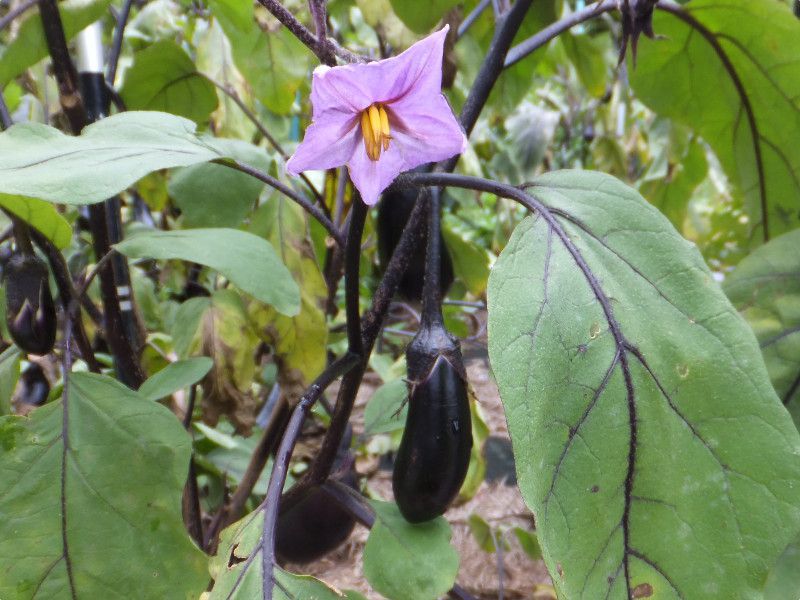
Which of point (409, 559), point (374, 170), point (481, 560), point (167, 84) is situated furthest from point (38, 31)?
point (481, 560)

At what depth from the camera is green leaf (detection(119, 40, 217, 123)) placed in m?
0.69

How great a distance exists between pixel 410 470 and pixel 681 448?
212 millimetres

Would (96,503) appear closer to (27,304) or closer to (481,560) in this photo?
(27,304)

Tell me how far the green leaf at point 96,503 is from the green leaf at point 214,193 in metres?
0.21

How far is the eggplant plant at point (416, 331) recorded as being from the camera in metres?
0.29

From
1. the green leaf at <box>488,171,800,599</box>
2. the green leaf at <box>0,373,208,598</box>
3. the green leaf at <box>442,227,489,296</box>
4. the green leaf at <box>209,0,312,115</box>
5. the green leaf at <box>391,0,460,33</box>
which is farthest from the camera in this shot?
the green leaf at <box>442,227,489,296</box>

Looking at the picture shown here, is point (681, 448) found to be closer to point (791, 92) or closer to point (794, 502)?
point (794, 502)

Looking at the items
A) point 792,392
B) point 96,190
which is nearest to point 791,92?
point 792,392

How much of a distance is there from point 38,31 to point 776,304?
24.9 inches

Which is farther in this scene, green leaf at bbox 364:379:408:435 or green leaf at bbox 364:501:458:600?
green leaf at bbox 364:379:408:435

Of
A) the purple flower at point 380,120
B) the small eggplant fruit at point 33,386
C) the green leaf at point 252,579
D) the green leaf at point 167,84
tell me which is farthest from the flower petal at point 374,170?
the small eggplant fruit at point 33,386

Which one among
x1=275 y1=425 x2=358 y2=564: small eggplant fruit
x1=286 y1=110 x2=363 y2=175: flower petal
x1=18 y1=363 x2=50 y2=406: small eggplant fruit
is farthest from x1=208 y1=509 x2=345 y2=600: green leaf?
x1=18 y1=363 x2=50 y2=406: small eggplant fruit

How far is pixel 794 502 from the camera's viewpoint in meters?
0.28

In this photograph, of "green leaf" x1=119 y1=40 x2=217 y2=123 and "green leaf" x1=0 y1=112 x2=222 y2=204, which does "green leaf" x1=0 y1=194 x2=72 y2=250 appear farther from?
"green leaf" x1=119 y1=40 x2=217 y2=123
